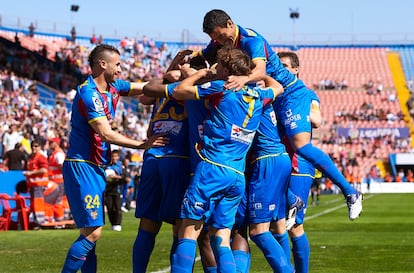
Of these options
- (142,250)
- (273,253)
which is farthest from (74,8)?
(273,253)

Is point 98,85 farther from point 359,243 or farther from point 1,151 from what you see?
point 1,151

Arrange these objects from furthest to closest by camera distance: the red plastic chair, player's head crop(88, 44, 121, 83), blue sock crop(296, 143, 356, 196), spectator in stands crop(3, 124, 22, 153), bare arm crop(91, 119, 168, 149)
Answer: spectator in stands crop(3, 124, 22, 153), the red plastic chair, blue sock crop(296, 143, 356, 196), player's head crop(88, 44, 121, 83), bare arm crop(91, 119, 168, 149)

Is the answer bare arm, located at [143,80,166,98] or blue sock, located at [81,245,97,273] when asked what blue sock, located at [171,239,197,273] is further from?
bare arm, located at [143,80,166,98]

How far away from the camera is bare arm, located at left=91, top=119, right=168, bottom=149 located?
8.35m

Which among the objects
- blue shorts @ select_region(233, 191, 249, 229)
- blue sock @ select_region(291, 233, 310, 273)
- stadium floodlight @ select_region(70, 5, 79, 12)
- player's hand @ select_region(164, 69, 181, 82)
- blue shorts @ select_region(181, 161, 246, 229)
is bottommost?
blue sock @ select_region(291, 233, 310, 273)

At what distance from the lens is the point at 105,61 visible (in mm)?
8789

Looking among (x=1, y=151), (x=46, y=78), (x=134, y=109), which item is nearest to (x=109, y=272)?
(x=1, y=151)

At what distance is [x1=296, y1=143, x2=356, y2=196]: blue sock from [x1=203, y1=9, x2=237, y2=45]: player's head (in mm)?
1491

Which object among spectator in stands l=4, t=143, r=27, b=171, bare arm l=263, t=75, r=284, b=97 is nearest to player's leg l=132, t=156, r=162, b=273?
bare arm l=263, t=75, r=284, b=97

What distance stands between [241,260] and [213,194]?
1191 millimetres

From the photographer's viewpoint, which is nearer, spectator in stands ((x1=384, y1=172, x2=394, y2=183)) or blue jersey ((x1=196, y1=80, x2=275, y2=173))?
blue jersey ((x1=196, y1=80, x2=275, y2=173))

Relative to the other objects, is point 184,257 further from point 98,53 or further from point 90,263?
point 98,53

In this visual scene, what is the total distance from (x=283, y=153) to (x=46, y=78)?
3627 centimetres

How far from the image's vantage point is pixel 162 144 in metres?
8.52
